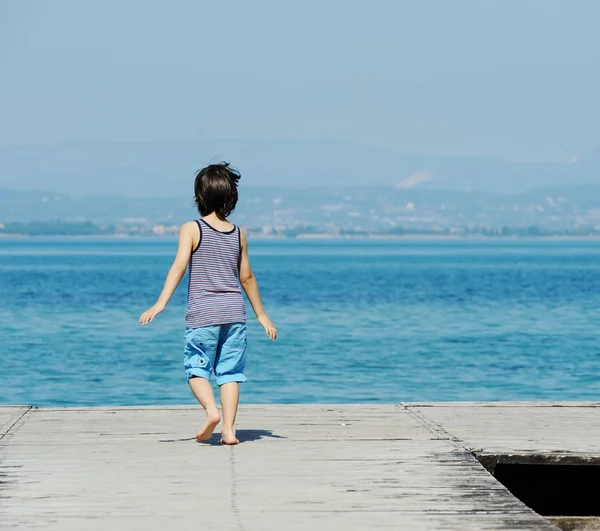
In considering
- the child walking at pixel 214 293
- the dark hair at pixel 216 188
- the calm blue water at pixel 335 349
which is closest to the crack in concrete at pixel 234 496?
the child walking at pixel 214 293

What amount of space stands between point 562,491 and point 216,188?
3.18 meters

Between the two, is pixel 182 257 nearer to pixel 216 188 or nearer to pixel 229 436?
pixel 216 188

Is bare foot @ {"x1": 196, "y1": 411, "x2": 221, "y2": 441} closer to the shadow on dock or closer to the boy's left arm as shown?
the shadow on dock

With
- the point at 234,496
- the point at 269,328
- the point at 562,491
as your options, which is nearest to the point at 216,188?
the point at 269,328

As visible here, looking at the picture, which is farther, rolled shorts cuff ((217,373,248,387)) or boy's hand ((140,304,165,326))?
rolled shorts cuff ((217,373,248,387))

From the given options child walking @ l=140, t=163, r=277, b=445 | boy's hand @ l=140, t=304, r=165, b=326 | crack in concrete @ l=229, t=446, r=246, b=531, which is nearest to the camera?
crack in concrete @ l=229, t=446, r=246, b=531

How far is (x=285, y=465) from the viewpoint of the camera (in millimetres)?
7590

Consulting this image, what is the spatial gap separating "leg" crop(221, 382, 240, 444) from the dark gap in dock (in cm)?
177

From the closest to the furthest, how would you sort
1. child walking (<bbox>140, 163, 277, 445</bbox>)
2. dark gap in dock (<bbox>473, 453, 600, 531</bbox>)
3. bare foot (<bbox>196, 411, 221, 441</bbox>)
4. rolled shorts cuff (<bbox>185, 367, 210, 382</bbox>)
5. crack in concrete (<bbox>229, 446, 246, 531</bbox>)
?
crack in concrete (<bbox>229, 446, 246, 531</bbox>) → bare foot (<bbox>196, 411, 221, 441</bbox>) → child walking (<bbox>140, 163, 277, 445</bbox>) → rolled shorts cuff (<bbox>185, 367, 210, 382</bbox>) → dark gap in dock (<bbox>473, 453, 600, 531</bbox>)

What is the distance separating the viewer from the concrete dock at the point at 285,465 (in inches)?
246

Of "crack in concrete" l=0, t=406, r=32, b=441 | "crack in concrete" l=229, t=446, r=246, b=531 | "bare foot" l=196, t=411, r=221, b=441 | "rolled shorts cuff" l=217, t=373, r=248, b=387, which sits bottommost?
"crack in concrete" l=0, t=406, r=32, b=441

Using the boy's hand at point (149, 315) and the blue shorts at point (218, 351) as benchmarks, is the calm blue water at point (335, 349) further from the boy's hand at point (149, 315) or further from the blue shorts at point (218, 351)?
the boy's hand at point (149, 315)

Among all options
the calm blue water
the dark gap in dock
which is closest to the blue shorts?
the dark gap in dock

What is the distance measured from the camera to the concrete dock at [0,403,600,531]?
20.5ft
